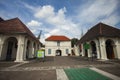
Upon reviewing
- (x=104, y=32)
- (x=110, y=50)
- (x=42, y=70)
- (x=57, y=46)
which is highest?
(x=104, y=32)

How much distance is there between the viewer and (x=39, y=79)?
5141 mm

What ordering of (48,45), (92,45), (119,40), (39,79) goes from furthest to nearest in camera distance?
(48,45) < (92,45) < (119,40) < (39,79)

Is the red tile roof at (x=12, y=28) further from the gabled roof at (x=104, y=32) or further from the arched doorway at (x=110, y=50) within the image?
the arched doorway at (x=110, y=50)

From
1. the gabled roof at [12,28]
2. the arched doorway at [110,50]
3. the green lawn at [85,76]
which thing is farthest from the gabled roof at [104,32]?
the gabled roof at [12,28]

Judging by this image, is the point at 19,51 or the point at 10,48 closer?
the point at 19,51

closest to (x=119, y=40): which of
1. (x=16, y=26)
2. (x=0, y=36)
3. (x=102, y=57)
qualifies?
(x=102, y=57)

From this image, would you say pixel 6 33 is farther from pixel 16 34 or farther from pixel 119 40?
pixel 119 40

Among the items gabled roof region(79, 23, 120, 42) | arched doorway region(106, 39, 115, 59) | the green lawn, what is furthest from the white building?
the green lawn

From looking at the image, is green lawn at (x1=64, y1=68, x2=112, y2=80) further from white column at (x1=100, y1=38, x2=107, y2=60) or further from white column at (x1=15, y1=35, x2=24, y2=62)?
white column at (x1=100, y1=38, x2=107, y2=60)

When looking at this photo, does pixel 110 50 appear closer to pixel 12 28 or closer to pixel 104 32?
pixel 104 32

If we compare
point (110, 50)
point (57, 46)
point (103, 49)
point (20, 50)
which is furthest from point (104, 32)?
point (57, 46)

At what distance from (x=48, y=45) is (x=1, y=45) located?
22.4 metres

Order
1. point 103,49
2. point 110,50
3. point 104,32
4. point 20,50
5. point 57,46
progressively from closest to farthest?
point 20,50, point 103,49, point 104,32, point 110,50, point 57,46

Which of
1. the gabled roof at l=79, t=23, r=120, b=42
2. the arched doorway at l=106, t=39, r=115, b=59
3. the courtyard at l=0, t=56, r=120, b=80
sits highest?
the gabled roof at l=79, t=23, r=120, b=42
